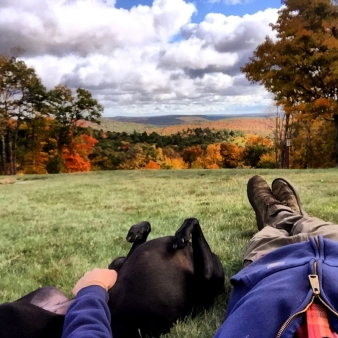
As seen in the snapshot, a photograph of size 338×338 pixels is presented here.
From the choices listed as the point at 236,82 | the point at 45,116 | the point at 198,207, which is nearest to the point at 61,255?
the point at 198,207

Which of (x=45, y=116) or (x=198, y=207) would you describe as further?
(x=45, y=116)

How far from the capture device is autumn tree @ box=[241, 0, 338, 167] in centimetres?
734

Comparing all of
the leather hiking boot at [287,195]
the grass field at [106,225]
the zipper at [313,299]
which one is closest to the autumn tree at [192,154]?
the grass field at [106,225]

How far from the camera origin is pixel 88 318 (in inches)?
30.9

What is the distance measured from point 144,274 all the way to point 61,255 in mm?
832

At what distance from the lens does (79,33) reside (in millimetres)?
9133

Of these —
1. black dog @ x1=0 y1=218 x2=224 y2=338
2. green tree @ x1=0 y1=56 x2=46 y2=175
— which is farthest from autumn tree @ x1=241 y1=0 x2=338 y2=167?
black dog @ x1=0 y1=218 x2=224 y2=338

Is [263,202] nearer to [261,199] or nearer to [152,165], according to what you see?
[261,199]

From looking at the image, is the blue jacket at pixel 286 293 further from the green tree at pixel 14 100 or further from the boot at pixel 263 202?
the green tree at pixel 14 100

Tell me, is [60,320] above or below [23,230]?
above

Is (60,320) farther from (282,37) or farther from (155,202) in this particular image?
(282,37)

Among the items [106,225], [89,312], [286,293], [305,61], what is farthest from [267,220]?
[305,61]

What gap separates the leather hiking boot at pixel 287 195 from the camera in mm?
1622

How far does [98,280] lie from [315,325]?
56cm
